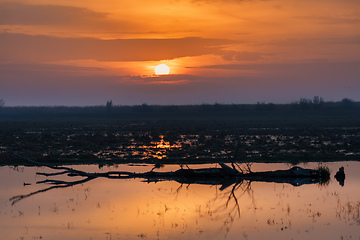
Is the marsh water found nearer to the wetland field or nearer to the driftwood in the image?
the wetland field

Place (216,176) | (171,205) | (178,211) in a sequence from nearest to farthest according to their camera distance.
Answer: (178,211) → (171,205) → (216,176)

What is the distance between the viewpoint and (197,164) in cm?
3033

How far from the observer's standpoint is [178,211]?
56.9 ft

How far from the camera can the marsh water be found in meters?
14.4

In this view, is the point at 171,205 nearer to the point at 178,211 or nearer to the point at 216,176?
the point at 178,211

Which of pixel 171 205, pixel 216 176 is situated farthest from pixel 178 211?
pixel 216 176

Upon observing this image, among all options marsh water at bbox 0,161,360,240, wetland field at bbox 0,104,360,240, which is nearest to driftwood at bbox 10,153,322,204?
wetland field at bbox 0,104,360,240

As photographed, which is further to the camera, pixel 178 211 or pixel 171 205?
Answer: pixel 171 205

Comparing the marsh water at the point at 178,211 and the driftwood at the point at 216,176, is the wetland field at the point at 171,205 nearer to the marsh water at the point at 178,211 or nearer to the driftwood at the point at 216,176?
the marsh water at the point at 178,211

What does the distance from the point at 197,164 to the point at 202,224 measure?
1491cm

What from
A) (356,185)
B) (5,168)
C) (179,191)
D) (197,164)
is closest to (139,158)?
(197,164)

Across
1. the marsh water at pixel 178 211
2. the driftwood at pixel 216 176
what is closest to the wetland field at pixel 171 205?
the marsh water at pixel 178 211

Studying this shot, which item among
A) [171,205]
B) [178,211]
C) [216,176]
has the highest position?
[216,176]

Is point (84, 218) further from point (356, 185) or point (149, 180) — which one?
point (356, 185)
